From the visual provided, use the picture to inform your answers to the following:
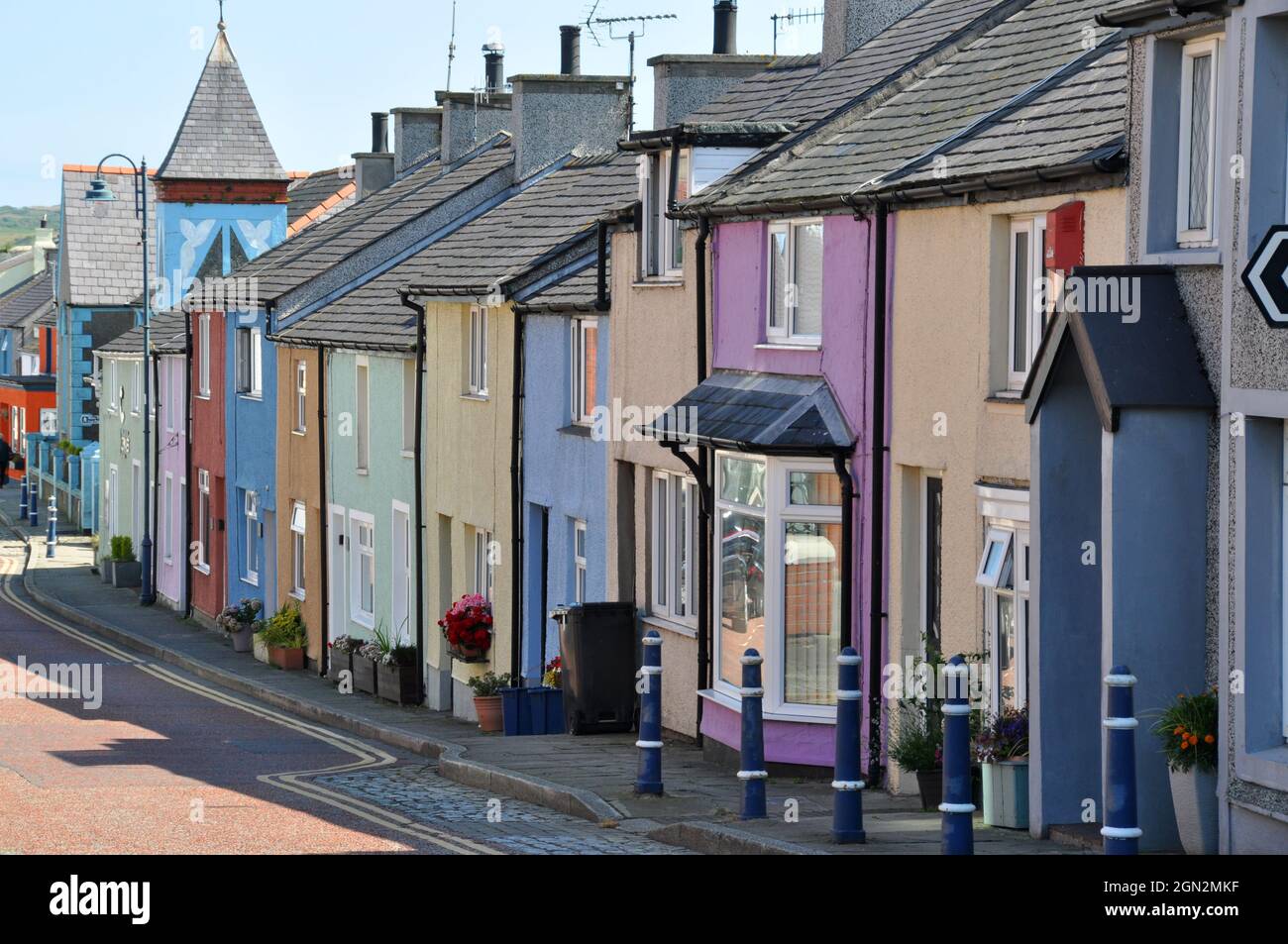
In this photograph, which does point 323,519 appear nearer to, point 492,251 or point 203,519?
point 492,251

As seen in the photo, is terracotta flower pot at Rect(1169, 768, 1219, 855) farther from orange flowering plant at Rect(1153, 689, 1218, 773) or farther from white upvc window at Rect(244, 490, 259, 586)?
white upvc window at Rect(244, 490, 259, 586)

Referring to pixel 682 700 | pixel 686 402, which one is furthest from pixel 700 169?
pixel 682 700

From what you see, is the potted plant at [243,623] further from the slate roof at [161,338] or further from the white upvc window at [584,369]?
the white upvc window at [584,369]

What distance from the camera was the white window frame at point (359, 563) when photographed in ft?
104

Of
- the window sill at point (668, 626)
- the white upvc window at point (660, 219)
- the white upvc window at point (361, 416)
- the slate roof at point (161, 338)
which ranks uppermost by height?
the white upvc window at point (660, 219)

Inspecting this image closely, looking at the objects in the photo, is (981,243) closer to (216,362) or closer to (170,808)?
(170,808)

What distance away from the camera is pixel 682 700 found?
787 inches

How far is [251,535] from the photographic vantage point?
3969 centimetres

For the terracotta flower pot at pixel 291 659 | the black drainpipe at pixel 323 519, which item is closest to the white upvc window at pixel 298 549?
the terracotta flower pot at pixel 291 659

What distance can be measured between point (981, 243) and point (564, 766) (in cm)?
637

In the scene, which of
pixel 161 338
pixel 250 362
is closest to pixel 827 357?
pixel 250 362

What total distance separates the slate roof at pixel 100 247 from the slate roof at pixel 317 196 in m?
6.93

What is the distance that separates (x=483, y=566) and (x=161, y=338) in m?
22.9

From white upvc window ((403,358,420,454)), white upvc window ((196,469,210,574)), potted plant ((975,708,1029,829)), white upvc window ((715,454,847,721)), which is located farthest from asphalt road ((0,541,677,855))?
white upvc window ((196,469,210,574))
